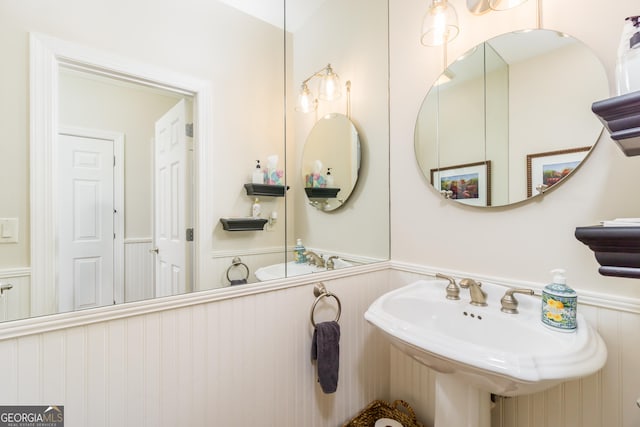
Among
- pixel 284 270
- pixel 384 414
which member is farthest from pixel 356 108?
pixel 384 414

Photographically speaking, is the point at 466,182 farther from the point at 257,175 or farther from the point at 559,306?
the point at 257,175

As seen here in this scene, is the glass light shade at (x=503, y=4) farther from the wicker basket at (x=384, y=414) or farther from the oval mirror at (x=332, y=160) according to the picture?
the wicker basket at (x=384, y=414)

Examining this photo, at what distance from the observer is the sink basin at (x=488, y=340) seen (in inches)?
27.4

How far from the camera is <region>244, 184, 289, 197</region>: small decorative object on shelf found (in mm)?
1418

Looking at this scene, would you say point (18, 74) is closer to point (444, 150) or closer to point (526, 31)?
point (444, 150)

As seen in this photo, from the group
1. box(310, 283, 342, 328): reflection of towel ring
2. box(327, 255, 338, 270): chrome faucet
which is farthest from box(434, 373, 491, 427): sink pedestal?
box(327, 255, 338, 270): chrome faucet

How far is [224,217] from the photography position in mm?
1343

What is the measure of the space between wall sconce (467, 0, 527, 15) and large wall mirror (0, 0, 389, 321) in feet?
1.64

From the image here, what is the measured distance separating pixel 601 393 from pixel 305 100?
5.75 feet

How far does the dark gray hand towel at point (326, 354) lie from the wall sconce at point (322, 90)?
3.82 ft

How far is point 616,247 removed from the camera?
2.25 ft

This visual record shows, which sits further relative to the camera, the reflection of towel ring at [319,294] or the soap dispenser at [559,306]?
the reflection of towel ring at [319,294]

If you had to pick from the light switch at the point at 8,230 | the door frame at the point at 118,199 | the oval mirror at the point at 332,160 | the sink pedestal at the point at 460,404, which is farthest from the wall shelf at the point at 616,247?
the light switch at the point at 8,230

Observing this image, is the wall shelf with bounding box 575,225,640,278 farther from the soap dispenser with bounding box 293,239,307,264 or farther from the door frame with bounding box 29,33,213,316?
the door frame with bounding box 29,33,213,316
